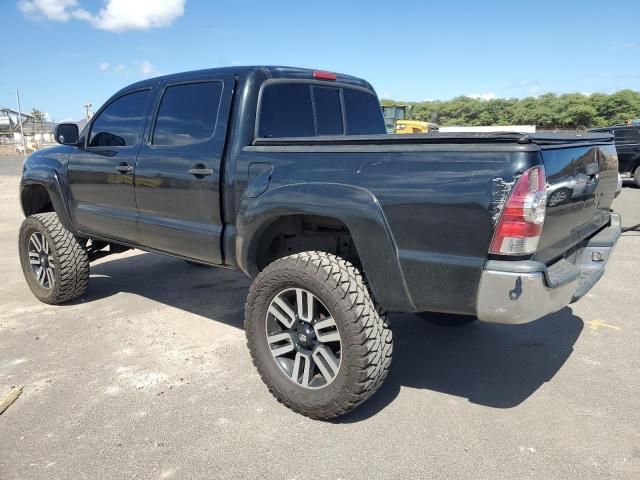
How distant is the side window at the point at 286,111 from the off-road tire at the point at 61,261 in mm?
2410

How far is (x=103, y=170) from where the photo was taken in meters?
4.11

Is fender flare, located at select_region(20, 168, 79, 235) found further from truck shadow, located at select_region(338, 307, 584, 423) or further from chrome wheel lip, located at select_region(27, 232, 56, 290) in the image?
truck shadow, located at select_region(338, 307, 584, 423)

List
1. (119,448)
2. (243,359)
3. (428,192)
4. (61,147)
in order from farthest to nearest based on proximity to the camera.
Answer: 1. (61,147)
2. (243,359)
3. (119,448)
4. (428,192)

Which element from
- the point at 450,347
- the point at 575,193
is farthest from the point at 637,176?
the point at 575,193

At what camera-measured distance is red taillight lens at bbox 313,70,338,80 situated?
3720mm

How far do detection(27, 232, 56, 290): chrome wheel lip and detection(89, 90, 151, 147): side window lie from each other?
1.14m

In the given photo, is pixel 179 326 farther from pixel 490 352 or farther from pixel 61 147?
pixel 490 352

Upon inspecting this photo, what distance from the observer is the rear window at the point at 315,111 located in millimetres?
3307

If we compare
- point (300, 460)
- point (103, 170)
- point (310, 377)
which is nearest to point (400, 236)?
point (310, 377)

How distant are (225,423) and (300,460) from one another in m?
0.53

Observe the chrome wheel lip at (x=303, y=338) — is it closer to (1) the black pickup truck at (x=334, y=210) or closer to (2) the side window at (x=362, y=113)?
(1) the black pickup truck at (x=334, y=210)

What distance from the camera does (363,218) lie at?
2.50 m

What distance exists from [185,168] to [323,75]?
1.26 metres

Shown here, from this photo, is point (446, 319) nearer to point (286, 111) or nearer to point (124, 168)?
point (286, 111)
